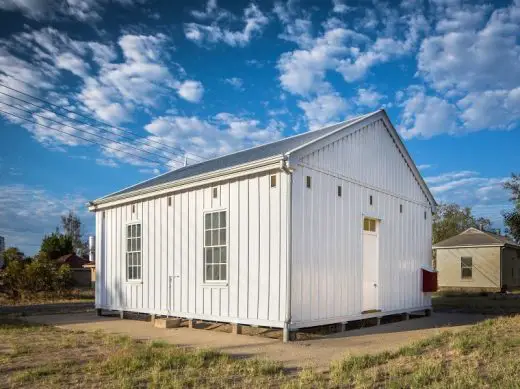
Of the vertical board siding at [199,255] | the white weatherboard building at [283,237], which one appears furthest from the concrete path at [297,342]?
the vertical board siding at [199,255]

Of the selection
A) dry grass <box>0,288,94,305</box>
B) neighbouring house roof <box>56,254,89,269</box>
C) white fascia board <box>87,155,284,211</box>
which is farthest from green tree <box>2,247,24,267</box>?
neighbouring house roof <box>56,254,89,269</box>

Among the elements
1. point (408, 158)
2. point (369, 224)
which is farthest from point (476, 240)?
point (369, 224)

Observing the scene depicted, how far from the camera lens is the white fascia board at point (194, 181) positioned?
9.37m

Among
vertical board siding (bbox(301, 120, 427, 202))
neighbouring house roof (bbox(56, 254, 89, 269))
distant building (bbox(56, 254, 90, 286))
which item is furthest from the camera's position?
neighbouring house roof (bbox(56, 254, 89, 269))

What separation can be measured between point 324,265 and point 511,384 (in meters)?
5.04

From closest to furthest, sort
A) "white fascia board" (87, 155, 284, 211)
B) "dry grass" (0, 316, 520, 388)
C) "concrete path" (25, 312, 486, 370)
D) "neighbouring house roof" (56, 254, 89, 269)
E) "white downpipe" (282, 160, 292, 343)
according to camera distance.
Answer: "dry grass" (0, 316, 520, 388), "concrete path" (25, 312, 486, 370), "white downpipe" (282, 160, 292, 343), "white fascia board" (87, 155, 284, 211), "neighbouring house roof" (56, 254, 89, 269)

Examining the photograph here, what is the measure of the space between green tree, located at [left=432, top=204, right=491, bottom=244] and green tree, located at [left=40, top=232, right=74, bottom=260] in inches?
1398

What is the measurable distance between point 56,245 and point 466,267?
3034 centimetres

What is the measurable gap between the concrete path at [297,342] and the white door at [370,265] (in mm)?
678

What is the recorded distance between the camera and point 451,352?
734 cm

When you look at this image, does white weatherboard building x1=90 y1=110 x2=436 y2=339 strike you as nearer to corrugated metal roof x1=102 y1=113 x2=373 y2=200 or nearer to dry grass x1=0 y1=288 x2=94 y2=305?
corrugated metal roof x1=102 y1=113 x2=373 y2=200

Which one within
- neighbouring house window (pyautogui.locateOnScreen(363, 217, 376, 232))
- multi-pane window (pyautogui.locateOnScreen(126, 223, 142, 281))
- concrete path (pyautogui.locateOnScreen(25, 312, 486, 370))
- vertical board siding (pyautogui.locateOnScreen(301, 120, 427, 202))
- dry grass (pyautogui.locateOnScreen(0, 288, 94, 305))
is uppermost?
vertical board siding (pyautogui.locateOnScreen(301, 120, 427, 202))

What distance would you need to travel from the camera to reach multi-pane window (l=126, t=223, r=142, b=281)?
43.2 feet

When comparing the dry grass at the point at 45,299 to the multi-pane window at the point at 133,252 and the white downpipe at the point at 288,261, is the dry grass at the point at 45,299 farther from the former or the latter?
the white downpipe at the point at 288,261
